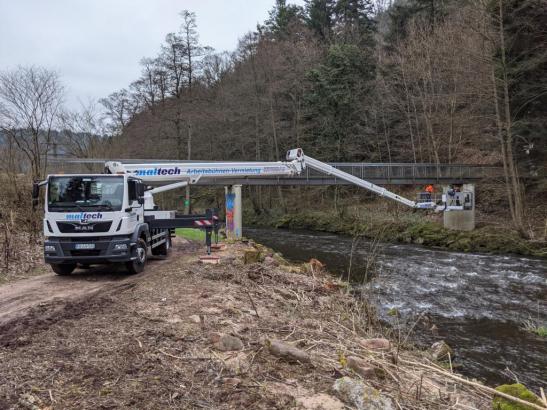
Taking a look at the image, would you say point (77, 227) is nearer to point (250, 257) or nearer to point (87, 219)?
point (87, 219)

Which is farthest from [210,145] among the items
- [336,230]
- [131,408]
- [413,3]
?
[131,408]

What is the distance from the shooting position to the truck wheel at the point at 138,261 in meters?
10.8

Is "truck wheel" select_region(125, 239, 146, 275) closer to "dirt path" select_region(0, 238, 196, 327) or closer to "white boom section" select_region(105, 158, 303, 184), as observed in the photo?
"dirt path" select_region(0, 238, 196, 327)

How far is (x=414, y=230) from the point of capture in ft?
82.6

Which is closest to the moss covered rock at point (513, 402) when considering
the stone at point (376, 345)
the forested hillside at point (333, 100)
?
the stone at point (376, 345)

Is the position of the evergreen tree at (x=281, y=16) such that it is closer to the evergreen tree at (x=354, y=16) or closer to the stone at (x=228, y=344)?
the evergreen tree at (x=354, y=16)

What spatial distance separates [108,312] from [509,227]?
842 inches

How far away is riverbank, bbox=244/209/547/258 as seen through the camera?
20.5m

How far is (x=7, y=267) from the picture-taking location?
40.0ft

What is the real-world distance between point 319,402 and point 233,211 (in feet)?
46.0

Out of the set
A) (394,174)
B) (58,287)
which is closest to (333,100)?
(394,174)

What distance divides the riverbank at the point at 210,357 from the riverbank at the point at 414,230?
807 centimetres

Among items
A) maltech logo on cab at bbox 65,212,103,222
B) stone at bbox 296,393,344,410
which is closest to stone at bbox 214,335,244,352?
stone at bbox 296,393,344,410

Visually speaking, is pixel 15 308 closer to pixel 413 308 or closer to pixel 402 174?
pixel 413 308
